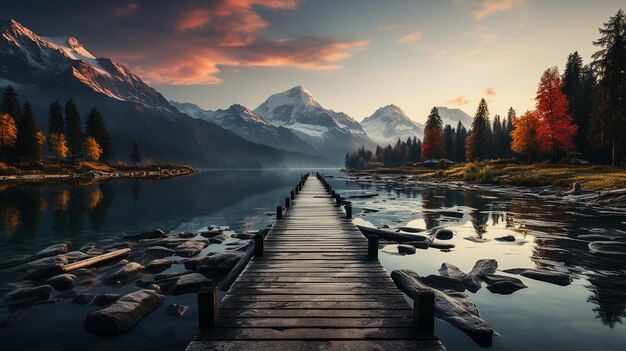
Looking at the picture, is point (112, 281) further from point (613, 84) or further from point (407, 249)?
point (613, 84)

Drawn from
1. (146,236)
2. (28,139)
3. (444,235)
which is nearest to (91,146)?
(28,139)

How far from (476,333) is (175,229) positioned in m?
23.2

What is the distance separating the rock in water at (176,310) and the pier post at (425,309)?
7412mm

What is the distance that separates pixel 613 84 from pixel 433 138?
163 feet

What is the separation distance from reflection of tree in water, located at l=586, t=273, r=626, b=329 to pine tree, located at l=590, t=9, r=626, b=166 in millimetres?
51867

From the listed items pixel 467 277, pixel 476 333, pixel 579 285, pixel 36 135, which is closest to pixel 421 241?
pixel 467 277

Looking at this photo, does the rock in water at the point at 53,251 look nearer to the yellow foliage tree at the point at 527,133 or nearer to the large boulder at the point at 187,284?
the large boulder at the point at 187,284

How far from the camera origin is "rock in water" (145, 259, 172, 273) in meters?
14.4

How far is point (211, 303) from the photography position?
6793mm

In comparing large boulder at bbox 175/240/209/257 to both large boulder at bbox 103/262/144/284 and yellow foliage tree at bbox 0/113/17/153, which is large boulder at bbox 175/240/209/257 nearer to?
large boulder at bbox 103/262/144/284

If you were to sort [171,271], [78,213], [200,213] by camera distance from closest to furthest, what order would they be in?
[171,271]
[78,213]
[200,213]

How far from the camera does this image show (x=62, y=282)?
12.4 m

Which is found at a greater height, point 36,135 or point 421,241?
point 36,135

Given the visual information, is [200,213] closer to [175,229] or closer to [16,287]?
[175,229]
